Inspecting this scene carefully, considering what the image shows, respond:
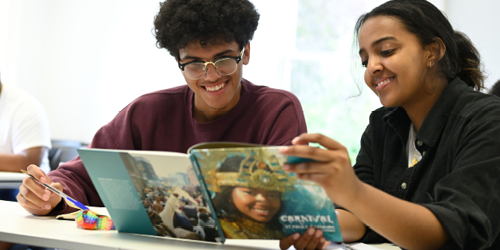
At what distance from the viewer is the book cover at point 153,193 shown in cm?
95

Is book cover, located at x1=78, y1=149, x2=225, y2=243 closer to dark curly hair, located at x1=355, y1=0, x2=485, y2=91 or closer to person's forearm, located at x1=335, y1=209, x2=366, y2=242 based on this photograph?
person's forearm, located at x1=335, y1=209, x2=366, y2=242

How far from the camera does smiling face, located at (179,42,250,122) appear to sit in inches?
57.4

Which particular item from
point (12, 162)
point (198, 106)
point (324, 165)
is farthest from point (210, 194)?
point (12, 162)

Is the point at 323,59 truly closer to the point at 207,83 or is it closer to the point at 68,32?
the point at 68,32

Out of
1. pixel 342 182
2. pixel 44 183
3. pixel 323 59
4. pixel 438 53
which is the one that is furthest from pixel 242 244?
pixel 323 59

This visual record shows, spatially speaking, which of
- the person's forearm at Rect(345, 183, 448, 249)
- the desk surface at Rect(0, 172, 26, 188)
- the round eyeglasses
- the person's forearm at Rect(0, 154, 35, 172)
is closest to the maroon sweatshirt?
the round eyeglasses

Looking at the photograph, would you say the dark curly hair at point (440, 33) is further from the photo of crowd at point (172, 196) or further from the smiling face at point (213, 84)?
the photo of crowd at point (172, 196)

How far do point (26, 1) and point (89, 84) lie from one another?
100 centimetres

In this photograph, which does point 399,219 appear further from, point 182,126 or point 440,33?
point 182,126

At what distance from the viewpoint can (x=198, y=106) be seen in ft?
5.44

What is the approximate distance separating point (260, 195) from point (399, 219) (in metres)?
0.28

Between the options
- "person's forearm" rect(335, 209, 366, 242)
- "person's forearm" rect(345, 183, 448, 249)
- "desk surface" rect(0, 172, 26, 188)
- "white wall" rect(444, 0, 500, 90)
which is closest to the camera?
"person's forearm" rect(345, 183, 448, 249)

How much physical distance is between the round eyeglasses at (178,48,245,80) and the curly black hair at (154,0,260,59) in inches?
2.3

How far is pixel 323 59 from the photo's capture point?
15.0ft
